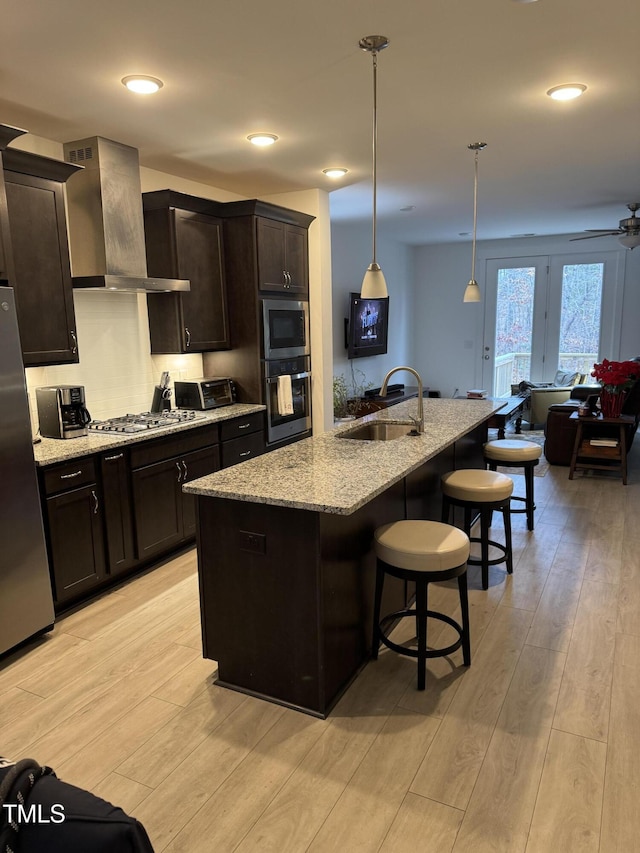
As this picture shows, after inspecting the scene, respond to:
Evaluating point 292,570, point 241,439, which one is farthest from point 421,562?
point 241,439

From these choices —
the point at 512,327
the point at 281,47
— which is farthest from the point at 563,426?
the point at 281,47

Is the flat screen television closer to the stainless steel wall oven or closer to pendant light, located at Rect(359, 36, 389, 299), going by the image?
the stainless steel wall oven

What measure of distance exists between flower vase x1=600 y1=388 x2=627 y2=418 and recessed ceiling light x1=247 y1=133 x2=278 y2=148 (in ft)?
12.6

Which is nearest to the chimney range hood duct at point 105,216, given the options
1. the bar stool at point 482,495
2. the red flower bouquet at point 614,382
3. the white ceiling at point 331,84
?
the white ceiling at point 331,84

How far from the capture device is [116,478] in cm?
336

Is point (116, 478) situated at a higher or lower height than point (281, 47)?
lower

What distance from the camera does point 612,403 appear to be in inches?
219

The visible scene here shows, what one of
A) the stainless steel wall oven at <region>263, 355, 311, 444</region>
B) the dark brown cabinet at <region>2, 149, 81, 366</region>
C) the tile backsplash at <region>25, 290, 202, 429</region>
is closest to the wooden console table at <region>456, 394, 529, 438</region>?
the stainless steel wall oven at <region>263, 355, 311, 444</region>

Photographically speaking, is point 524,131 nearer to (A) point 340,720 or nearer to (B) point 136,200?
(B) point 136,200

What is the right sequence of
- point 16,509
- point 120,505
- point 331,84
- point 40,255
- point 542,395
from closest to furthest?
point 16,509 < point 331,84 < point 40,255 < point 120,505 < point 542,395

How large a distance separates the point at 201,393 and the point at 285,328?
3.06 feet

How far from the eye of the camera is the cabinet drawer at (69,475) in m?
2.96

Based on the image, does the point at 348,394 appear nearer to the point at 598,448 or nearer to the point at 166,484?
the point at 598,448

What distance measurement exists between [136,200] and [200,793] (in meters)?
3.27
